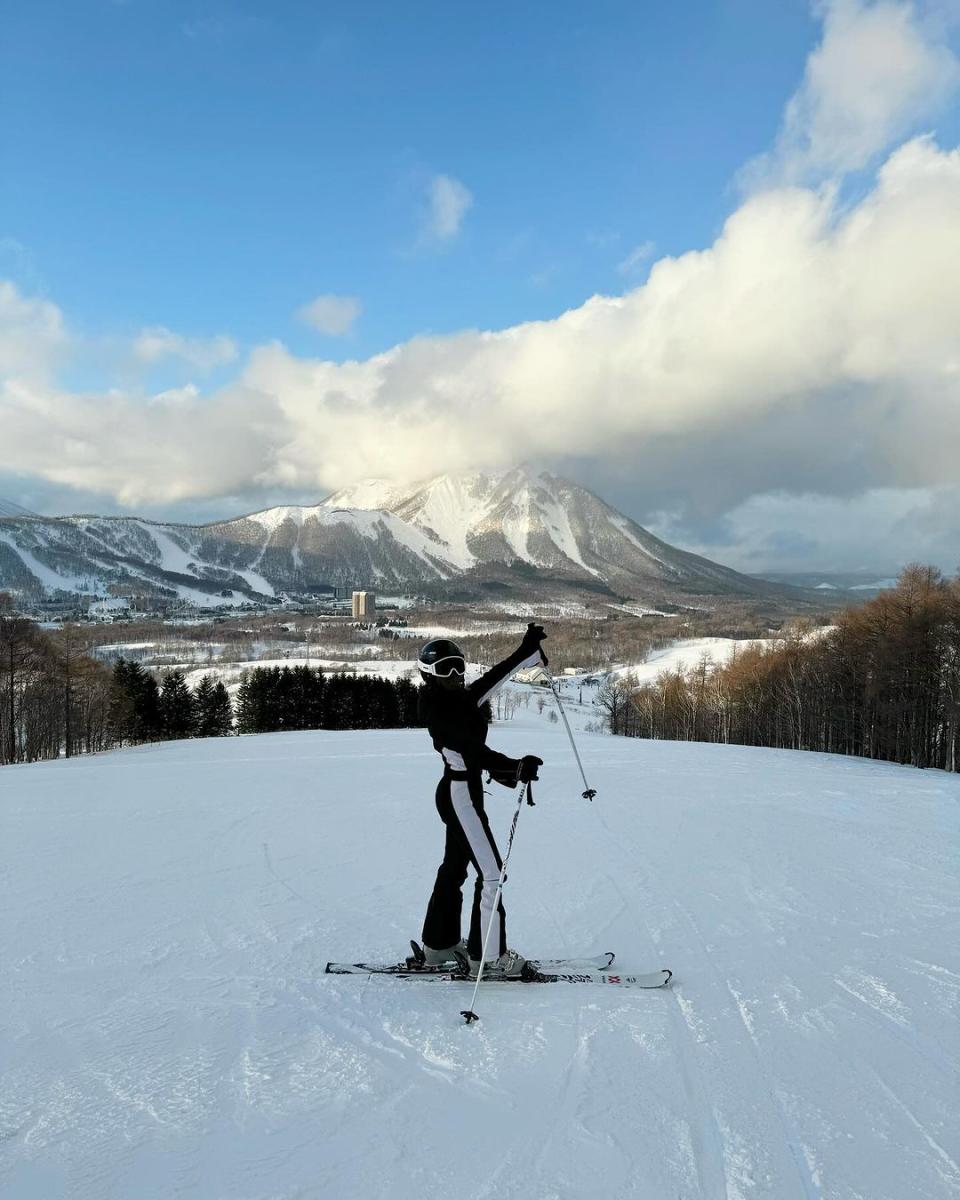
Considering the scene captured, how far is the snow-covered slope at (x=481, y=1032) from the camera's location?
3113mm

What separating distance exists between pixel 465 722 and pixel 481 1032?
6.58ft

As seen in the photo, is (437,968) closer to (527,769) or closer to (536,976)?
(536,976)

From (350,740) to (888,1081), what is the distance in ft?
88.3

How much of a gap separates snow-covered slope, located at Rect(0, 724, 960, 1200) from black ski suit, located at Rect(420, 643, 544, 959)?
49 centimetres

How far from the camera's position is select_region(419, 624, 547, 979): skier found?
197 inches

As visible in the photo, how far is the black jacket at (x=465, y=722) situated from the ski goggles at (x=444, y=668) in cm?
8

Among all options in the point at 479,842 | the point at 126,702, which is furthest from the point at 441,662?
the point at 126,702

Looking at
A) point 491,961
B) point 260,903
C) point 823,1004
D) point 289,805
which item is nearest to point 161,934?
point 260,903

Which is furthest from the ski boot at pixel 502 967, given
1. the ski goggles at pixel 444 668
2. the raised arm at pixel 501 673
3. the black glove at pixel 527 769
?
the ski goggles at pixel 444 668

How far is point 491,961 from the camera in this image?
5.16m

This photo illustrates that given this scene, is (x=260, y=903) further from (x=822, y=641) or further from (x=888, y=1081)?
(x=822, y=641)

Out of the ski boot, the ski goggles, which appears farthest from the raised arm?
the ski boot

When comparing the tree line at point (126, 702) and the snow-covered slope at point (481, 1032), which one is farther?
the tree line at point (126, 702)

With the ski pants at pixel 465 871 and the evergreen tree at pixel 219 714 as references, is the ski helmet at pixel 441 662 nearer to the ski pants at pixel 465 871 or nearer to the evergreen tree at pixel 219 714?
the ski pants at pixel 465 871
